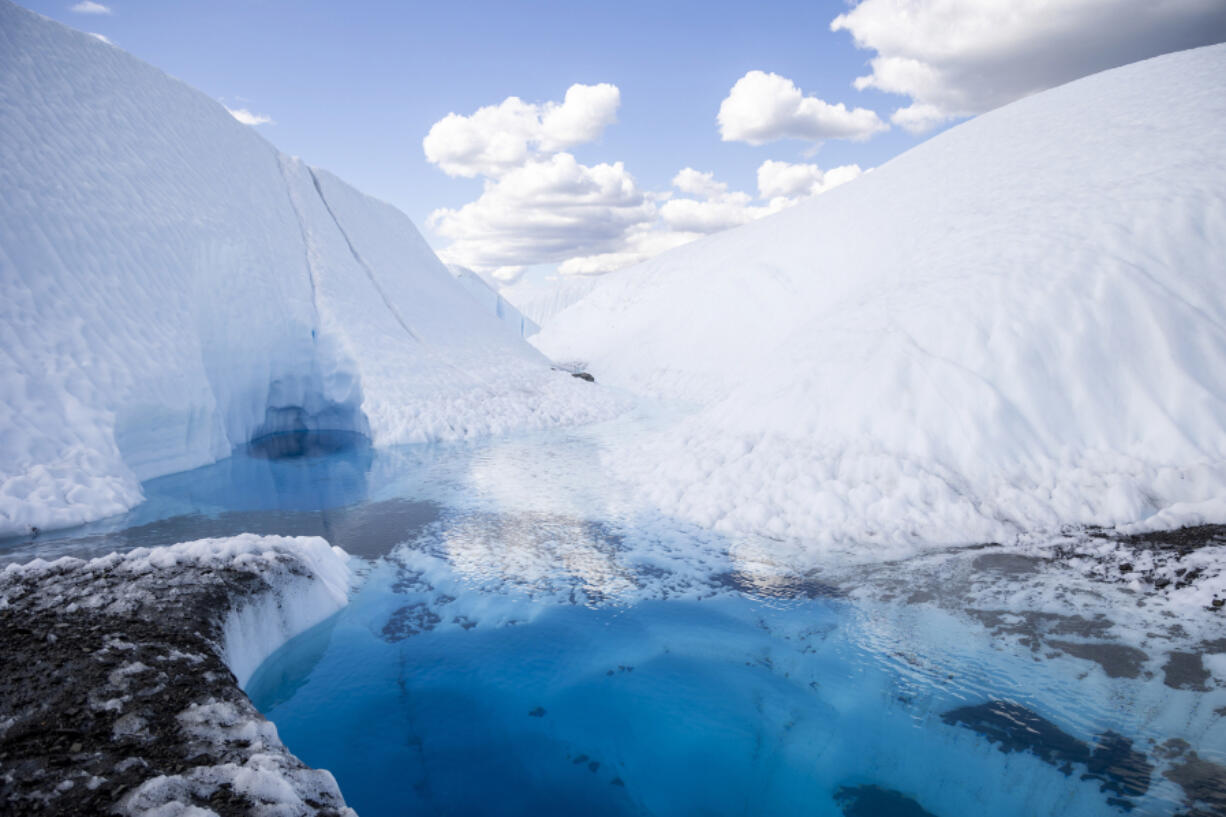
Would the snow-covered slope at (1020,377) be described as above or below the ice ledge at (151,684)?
above

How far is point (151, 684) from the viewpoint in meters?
3.28

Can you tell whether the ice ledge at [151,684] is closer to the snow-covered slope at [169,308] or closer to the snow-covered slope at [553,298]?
the snow-covered slope at [169,308]

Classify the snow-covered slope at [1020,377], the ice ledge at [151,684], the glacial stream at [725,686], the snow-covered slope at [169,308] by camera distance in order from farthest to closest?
the snow-covered slope at [169,308] < the snow-covered slope at [1020,377] < the glacial stream at [725,686] < the ice ledge at [151,684]

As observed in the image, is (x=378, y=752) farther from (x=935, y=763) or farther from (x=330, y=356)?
(x=330, y=356)

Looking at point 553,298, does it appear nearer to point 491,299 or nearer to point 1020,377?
point 491,299

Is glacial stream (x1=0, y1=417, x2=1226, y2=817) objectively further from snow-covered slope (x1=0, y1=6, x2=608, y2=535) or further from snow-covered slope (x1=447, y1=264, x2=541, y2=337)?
snow-covered slope (x1=447, y1=264, x2=541, y2=337)

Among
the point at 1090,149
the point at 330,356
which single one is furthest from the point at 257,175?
the point at 1090,149

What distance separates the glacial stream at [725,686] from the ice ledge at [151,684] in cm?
71

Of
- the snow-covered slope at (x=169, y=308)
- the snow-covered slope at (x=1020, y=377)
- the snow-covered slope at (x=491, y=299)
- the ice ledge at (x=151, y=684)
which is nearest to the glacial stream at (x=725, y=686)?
the ice ledge at (x=151, y=684)

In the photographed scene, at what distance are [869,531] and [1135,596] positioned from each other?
93.9 inches

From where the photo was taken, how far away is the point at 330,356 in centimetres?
1426

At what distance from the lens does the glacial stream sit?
3.62 metres

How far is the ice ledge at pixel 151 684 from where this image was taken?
2510 millimetres

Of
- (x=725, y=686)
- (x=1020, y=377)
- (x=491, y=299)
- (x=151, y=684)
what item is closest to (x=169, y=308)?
(x=151, y=684)
